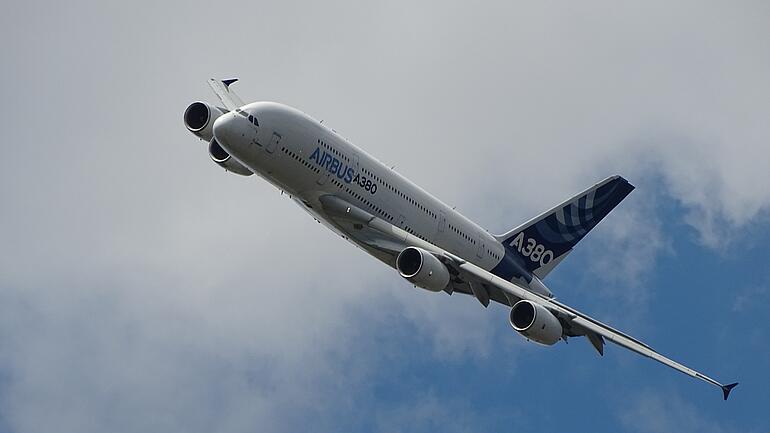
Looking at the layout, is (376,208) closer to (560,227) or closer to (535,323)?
(535,323)

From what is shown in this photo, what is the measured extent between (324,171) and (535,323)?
14651mm

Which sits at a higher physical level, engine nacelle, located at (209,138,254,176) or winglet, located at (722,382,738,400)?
winglet, located at (722,382,738,400)

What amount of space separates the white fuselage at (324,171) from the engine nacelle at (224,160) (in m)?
5.37

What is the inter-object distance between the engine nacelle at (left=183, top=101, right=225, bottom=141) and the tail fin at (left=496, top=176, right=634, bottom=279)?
71.5 ft

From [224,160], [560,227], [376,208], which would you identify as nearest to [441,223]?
[376,208]

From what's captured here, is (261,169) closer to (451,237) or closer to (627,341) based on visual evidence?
(451,237)

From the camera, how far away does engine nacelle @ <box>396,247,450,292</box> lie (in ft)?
242

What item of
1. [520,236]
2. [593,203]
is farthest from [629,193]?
[520,236]

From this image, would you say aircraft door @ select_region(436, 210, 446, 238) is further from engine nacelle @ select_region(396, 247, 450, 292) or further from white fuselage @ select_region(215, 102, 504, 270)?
engine nacelle @ select_region(396, 247, 450, 292)

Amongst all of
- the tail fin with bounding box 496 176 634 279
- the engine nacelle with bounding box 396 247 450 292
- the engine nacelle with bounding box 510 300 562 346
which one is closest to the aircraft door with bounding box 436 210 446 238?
the tail fin with bounding box 496 176 634 279

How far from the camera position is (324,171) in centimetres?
7550

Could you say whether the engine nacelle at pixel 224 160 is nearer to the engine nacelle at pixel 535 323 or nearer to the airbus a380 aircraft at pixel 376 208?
the airbus a380 aircraft at pixel 376 208

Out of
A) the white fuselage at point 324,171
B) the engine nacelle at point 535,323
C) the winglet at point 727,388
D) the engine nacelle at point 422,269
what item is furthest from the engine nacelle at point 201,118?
the winglet at point 727,388

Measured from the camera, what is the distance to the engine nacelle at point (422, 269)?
73.8m
